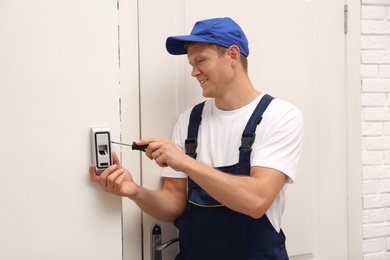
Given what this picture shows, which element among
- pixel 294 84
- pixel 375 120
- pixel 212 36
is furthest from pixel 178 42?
pixel 375 120

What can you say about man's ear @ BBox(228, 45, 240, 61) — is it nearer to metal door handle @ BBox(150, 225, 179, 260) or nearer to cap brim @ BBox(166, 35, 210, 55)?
cap brim @ BBox(166, 35, 210, 55)

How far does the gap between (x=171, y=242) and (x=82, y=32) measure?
2.48ft

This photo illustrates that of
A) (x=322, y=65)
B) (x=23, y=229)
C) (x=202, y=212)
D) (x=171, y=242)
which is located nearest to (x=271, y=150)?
(x=202, y=212)

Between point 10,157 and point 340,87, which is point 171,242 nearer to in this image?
point 10,157

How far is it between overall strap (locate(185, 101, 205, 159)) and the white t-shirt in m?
0.02

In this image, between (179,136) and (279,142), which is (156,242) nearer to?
(179,136)

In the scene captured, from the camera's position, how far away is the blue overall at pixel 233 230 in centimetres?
133

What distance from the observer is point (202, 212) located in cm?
137

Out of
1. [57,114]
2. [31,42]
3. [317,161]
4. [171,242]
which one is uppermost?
[31,42]

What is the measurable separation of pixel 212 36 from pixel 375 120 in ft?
2.81

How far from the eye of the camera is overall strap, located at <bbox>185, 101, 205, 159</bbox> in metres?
1.44

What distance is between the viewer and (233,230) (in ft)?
4.42

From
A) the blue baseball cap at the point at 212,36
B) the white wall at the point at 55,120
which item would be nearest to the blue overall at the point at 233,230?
the blue baseball cap at the point at 212,36

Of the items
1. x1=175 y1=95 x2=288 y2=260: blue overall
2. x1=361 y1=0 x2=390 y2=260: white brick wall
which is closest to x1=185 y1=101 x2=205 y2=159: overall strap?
x1=175 y1=95 x2=288 y2=260: blue overall
